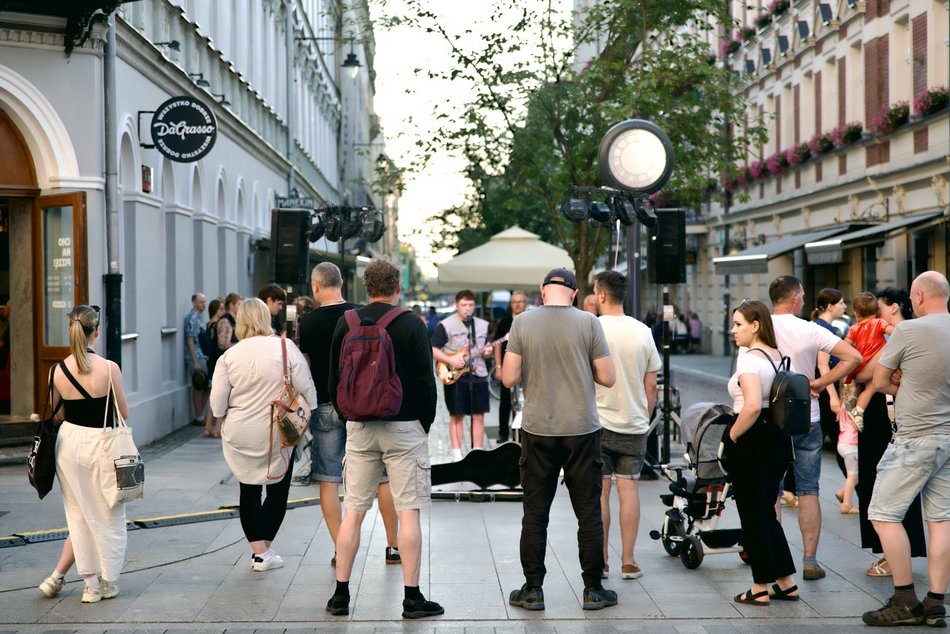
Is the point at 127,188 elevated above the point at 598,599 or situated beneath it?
elevated above

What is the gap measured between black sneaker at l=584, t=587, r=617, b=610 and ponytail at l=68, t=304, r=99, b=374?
3099 millimetres

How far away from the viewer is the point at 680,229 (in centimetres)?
1275

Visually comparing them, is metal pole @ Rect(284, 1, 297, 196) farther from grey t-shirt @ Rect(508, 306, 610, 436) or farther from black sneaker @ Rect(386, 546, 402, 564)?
grey t-shirt @ Rect(508, 306, 610, 436)

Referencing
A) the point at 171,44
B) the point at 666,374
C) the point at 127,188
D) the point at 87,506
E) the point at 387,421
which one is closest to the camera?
the point at 387,421

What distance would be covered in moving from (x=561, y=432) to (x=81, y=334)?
2767 mm

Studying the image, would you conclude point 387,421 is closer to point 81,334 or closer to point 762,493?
point 81,334

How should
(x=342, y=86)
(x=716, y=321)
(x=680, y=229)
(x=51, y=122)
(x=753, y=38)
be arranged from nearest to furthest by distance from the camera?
(x=680, y=229), (x=51, y=122), (x=753, y=38), (x=716, y=321), (x=342, y=86)

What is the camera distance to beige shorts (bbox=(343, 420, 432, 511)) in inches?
285

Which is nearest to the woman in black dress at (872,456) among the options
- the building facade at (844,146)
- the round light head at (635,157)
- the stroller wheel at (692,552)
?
the stroller wheel at (692,552)

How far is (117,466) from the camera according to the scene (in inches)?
296

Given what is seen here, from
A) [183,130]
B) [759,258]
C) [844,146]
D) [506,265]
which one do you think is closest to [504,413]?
[506,265]

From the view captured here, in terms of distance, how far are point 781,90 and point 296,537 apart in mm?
28938

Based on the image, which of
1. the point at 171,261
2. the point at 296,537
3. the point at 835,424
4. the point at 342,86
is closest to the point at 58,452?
the point at 296,537

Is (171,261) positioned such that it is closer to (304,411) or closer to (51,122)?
(51,122)
